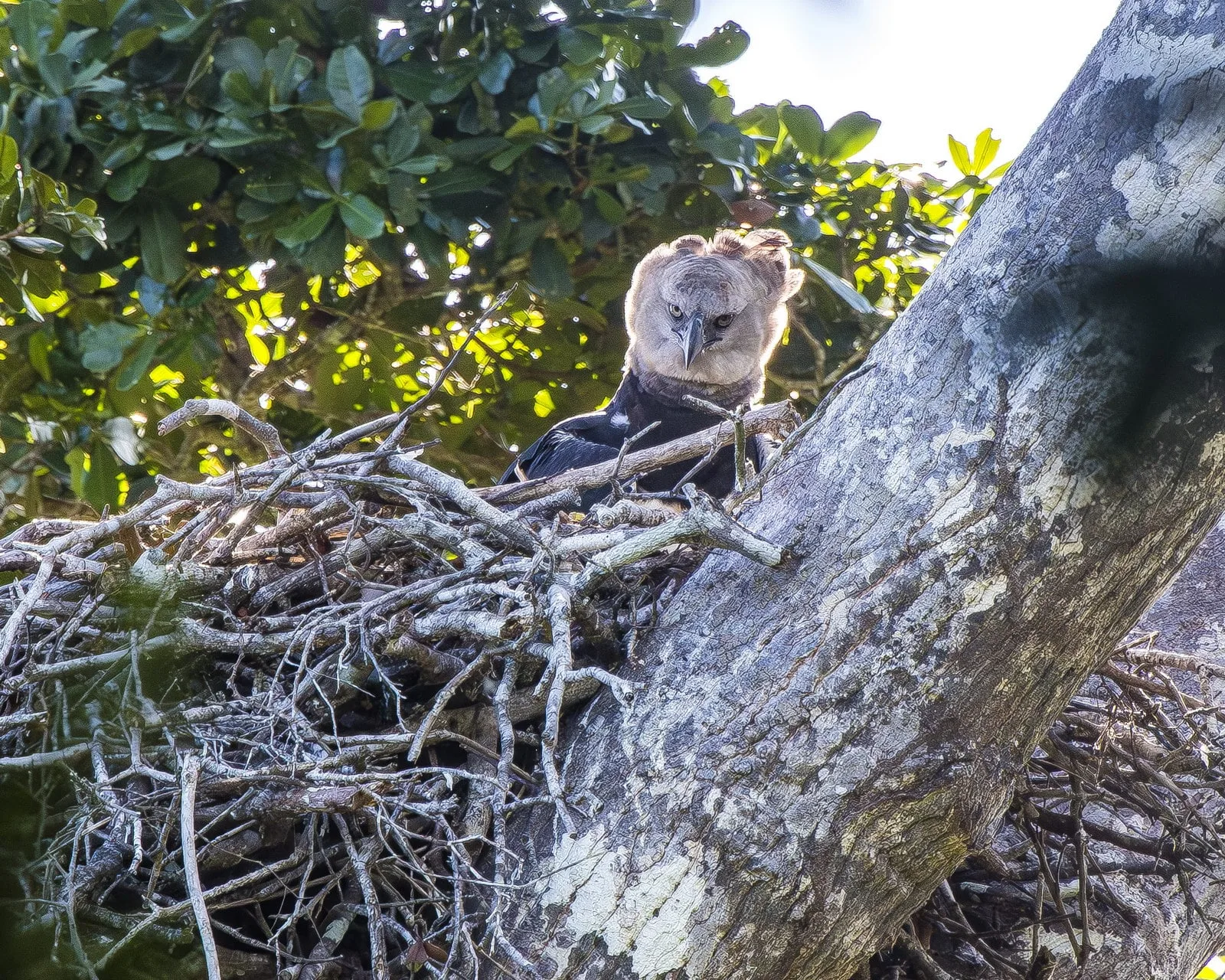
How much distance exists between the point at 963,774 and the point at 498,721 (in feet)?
2.43

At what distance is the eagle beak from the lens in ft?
12.9

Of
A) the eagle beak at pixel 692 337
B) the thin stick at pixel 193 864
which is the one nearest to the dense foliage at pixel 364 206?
the eagle beak at pixel 692 337

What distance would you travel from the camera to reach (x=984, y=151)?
376cm

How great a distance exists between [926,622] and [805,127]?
2.16 meters

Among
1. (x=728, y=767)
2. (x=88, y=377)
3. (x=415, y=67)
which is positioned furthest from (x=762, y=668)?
(x=88, y=377)

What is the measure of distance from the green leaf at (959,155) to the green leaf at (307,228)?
1.97 meters

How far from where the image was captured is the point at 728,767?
6.03ft

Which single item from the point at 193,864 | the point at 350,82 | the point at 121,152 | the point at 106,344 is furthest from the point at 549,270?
the point at 193,864

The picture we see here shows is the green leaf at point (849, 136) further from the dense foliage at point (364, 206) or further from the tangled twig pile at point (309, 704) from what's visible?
the tangled twig pile at point (309, 704)

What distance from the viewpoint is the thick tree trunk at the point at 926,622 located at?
174 cm

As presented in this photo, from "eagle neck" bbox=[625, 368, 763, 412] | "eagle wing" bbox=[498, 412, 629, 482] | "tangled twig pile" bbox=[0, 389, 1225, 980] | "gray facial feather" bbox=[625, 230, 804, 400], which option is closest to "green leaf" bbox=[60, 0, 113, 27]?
"tangled twig pile" bbox=[0, 389, 1225, 980]

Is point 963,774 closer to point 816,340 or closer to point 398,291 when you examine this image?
point 816,340

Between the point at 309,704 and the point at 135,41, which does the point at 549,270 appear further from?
the point at 309,704

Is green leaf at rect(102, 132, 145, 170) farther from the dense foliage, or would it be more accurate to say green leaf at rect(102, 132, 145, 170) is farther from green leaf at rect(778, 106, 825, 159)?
green leaf at rect(778, 106, 825, 159)
